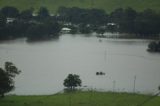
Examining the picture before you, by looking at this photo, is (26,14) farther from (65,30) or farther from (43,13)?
(65,30)

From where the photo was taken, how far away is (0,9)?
39.3 m

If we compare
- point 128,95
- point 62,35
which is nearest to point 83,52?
point 62,35

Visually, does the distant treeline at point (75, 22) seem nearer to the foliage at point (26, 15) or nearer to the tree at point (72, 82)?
the foliage at point (26, 15)

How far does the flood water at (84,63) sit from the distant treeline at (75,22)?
1526 millimetres

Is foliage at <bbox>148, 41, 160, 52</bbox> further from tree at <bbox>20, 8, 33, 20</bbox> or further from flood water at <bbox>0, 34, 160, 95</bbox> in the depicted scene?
tree at <bbox>20, 8, 33, 20</bbox>

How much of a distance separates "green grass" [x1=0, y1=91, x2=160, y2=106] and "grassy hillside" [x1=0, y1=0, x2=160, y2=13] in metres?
23.7

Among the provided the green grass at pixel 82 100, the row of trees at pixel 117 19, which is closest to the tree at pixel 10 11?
the row of trees at pixel 117 19

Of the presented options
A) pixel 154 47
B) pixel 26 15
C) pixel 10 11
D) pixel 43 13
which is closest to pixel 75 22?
pixel 43 13

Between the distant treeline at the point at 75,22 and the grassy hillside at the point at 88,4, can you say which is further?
the grassy hillside at the point at 88,4

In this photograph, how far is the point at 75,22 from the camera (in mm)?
37688

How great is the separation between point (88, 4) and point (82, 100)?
26.8 m

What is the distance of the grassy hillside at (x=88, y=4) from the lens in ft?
133

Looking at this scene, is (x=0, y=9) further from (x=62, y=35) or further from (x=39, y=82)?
(x=39, y=82)

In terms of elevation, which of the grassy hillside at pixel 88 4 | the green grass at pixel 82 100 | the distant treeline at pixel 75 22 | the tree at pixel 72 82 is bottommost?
the green grass at pixel 82 100
